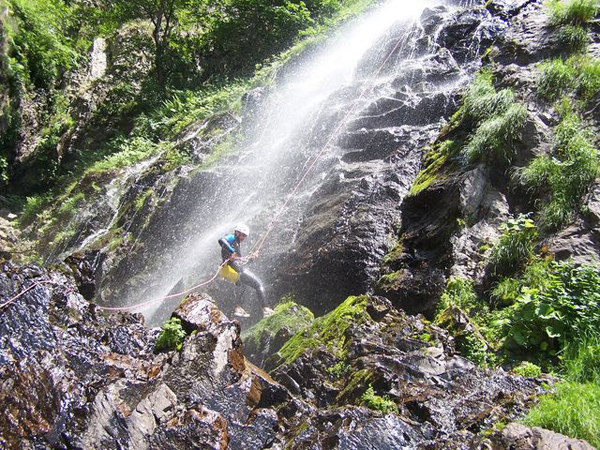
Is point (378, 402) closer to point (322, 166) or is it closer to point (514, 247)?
point (514, 247)

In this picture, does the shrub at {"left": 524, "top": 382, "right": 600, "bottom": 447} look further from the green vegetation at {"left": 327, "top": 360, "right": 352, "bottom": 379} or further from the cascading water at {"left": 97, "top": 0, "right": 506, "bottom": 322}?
the cascading water at {"left": 97, "top": 0, "right": 506, "bottom": 322}

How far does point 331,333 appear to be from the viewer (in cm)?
585

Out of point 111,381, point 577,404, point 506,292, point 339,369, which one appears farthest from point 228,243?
point 577,404

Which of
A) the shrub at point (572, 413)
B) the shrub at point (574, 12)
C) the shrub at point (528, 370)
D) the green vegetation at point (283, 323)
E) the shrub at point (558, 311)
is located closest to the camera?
the shrub at point (572, 413)

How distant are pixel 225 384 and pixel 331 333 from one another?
173 cm

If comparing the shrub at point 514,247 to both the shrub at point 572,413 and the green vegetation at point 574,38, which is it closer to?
the shrub at point 572,413

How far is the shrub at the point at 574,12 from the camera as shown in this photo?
379 inches

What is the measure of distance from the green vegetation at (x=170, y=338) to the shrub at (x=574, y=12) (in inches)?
421

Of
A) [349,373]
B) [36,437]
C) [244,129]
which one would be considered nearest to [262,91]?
[244,129]

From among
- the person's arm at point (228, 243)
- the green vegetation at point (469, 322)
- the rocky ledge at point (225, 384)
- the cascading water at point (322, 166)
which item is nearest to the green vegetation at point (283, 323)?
the rocky ledge at point (225, 384)

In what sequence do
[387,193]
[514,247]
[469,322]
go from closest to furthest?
[469,322] → [514,247] → [387,193]

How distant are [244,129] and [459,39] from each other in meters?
7.11

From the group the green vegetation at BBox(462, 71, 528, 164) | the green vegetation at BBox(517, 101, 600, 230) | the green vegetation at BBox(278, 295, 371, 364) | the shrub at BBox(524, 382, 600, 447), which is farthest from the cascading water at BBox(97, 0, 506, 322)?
the shrub at BBox(524, 382, 600, 447)

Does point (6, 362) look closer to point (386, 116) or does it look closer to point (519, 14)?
point (386, 116)
